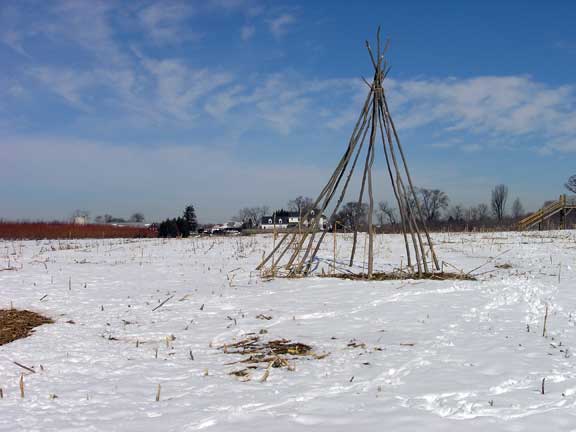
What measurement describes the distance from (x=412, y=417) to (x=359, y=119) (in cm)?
644

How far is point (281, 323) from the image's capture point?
4.84m

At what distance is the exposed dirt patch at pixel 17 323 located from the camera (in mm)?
4427

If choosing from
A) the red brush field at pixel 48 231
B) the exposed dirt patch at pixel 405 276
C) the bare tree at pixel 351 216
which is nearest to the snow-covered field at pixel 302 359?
the exposed dirt patch at pixel 405 276

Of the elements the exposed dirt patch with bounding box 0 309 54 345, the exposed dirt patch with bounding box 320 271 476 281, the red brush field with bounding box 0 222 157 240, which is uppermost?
the red brush field with bounding box 0 222 157 240

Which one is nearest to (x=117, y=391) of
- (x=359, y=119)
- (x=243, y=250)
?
(x=359, y=119)

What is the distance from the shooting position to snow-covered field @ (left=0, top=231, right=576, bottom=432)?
101 inches

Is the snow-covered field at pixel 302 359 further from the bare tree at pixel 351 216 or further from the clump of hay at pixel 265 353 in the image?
the bare tree at pixel 351 216

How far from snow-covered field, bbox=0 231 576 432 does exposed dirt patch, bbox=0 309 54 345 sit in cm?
18

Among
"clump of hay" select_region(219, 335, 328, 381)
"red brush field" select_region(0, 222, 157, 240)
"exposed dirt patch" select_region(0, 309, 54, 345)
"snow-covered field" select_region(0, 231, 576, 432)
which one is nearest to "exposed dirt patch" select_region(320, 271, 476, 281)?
"snow-covered field" select_region(0, 231, 576, 432)

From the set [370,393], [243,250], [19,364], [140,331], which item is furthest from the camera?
[243,250]

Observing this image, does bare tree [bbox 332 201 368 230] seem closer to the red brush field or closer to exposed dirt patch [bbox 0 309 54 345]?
exposed dirt patch [bbox 0 309 54 345]

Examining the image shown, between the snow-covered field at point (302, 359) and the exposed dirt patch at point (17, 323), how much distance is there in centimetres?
18

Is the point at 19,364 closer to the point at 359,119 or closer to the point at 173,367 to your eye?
the point at 173,367

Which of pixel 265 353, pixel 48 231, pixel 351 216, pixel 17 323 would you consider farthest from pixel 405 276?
pixel 48 231
